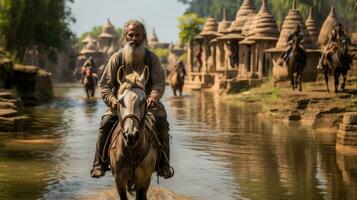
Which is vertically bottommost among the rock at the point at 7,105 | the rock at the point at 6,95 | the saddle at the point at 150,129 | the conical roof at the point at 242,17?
the rock at the point at 7,105

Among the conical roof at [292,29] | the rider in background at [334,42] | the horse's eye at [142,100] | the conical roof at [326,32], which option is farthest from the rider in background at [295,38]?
the horse's eye at [142,100]

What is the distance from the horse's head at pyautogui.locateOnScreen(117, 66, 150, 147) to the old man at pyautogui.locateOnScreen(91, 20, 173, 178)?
1.48 ft

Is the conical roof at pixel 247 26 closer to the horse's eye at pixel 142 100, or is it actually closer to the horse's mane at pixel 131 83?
the horse's mane at pixel 131 83

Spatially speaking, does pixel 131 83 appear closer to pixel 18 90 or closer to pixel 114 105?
pixel 114 105

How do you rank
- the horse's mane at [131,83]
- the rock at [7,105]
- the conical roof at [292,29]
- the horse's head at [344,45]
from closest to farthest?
1. the horse's mane at [131,83]
2. the rock at [7,105]
3. the horse's head at [344,45]
4. the conical roof at [292,29]

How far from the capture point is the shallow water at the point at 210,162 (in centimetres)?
1138

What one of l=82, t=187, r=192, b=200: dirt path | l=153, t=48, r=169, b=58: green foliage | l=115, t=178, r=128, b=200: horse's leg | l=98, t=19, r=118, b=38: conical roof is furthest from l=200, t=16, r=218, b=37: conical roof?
l=98, t=19, r=118, b=38: conical roof

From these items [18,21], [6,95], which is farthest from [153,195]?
[18,21]

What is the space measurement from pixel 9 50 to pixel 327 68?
15751 mm

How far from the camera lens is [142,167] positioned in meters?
8.58

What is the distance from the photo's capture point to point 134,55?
9.15m

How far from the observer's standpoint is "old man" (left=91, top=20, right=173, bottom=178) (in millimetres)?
9148

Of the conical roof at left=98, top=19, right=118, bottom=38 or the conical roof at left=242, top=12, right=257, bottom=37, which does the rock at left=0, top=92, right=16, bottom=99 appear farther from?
the conical roof at left=98, top=19, right=118, bottom=38

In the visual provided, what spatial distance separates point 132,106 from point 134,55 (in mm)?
1188
